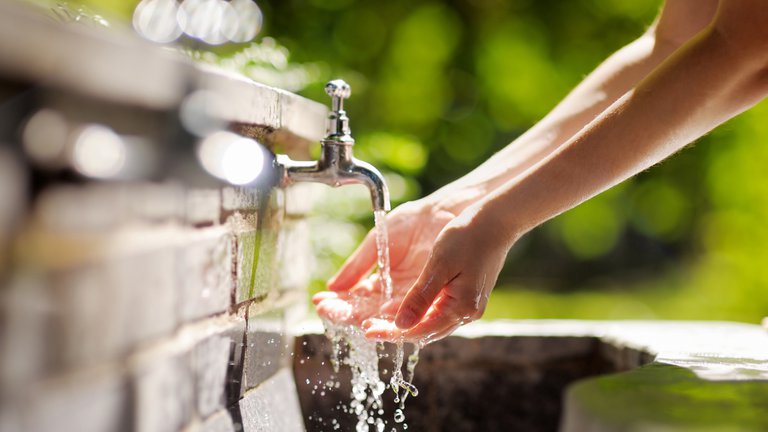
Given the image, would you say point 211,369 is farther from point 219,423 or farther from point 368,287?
point 368,287

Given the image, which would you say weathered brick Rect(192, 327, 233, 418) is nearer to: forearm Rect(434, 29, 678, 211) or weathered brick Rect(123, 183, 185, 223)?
weathered brick Rect(123, 183, 185, 223)

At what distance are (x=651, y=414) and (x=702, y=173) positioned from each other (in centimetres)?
858

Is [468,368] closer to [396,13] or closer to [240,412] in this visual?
[240,412]

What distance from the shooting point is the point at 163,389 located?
4.75ft

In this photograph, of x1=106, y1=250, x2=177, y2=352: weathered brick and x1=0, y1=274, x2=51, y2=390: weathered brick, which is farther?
x1=106, y1=250, x2=177, y2=352: weathered brick

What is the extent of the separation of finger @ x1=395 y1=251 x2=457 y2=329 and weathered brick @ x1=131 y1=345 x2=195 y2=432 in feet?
1.43

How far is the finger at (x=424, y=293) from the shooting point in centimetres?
174

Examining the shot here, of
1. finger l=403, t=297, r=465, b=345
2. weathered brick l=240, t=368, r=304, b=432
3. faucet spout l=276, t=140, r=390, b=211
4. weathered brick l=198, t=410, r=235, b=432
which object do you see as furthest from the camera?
faucet spout l=276, t=140, r=390, b=211

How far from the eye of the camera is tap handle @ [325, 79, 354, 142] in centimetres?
206

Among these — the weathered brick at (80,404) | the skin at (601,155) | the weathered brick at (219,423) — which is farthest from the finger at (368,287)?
the weathered brick at (80,404)

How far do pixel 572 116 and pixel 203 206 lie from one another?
1.15 m

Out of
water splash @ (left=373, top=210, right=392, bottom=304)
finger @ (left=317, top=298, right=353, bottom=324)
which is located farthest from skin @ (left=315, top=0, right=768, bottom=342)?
water splash @ (left=373, top=210, right=392, bottom=304)

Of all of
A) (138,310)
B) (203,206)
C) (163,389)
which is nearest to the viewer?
(138,310)

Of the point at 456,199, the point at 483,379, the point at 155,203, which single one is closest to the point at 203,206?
the point at 155,203
